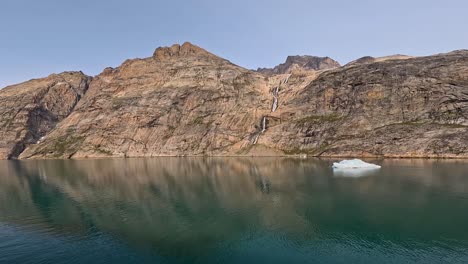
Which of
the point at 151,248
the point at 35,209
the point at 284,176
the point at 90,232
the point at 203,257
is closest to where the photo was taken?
the point at 203,257

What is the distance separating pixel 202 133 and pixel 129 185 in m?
109

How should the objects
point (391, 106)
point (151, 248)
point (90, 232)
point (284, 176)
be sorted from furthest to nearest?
point (391, 106) → point (284, 176) → point (90, 232) → point (151, 248)

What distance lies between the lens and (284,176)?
89250 millimetres

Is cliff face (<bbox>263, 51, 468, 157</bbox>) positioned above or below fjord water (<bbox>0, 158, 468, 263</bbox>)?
above

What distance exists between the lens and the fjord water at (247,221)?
34.4 meters

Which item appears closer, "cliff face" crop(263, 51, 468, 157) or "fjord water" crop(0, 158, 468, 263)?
"fjord water" crop(0, 158, 468, 263)

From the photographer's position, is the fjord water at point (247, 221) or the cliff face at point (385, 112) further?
the cliff face at point (385, 112)

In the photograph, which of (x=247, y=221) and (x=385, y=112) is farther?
(x=385, y=112)

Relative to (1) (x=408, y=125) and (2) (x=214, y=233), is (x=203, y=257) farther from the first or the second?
(1) (x=408, y=125)

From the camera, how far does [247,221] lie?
46281mm

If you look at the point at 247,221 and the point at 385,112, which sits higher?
the point at 385,112

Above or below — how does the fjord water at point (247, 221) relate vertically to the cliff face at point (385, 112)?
A: below

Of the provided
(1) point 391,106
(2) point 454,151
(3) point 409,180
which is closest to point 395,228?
(3) point 409,180

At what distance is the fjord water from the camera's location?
34438 millimetres
